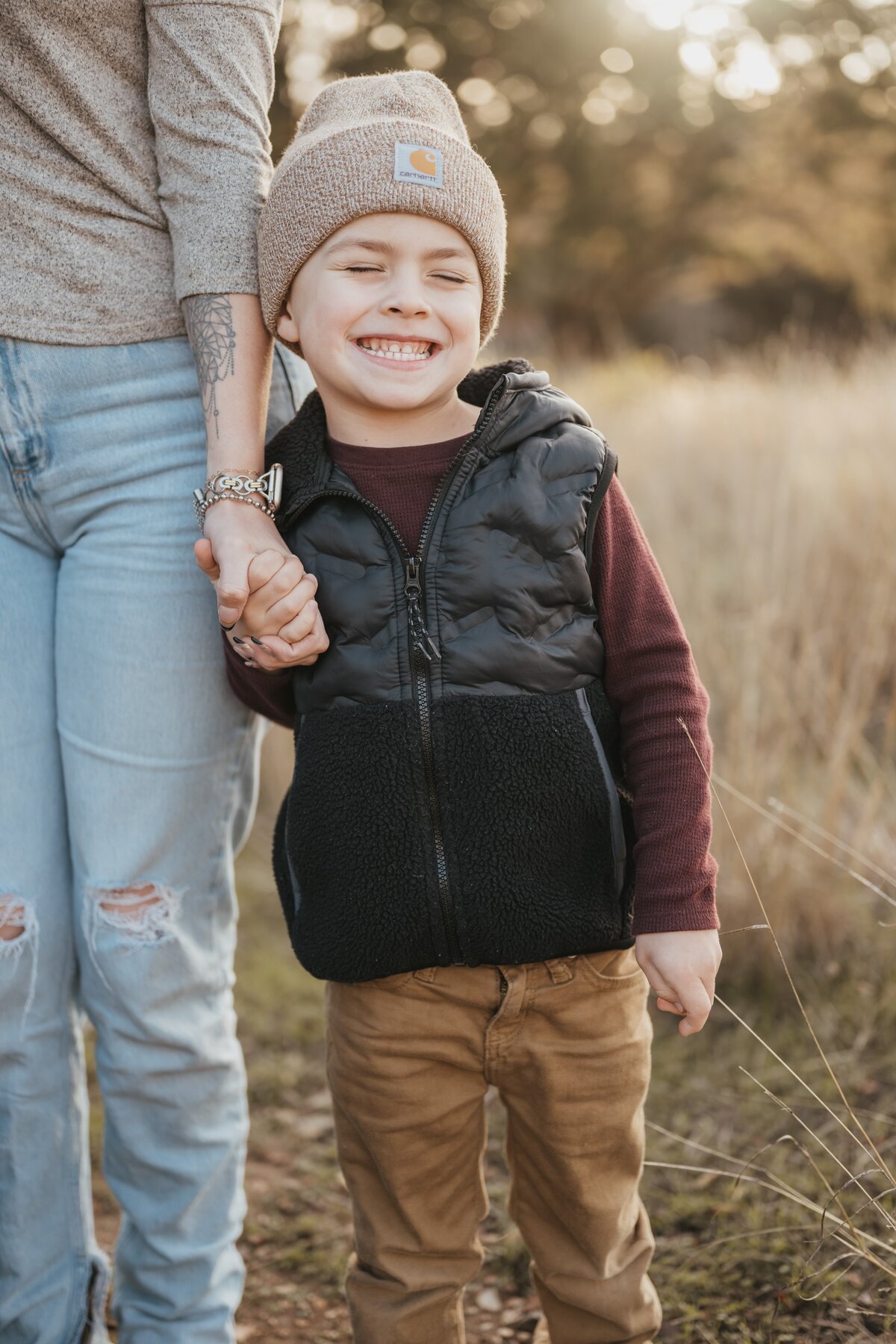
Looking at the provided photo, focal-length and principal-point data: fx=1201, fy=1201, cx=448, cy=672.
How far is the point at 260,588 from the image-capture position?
1467 mm

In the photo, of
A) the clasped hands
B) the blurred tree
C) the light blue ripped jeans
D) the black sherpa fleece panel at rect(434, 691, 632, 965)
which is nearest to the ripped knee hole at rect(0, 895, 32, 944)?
the light blue ripped jeans

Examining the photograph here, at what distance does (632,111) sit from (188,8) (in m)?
19.3

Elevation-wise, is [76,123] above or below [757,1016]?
above

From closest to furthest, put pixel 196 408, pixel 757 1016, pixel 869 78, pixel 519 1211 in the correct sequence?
pixel 196 408
pixel 519 1211
pixel 757 1016
pixel 869 78

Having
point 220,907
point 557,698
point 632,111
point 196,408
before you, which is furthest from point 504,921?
point 632,111

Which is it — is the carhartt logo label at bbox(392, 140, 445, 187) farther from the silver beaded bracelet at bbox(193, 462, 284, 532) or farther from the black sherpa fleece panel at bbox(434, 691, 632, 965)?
the black sherpa fleece panel at bbox(434, 691, 632, 965)

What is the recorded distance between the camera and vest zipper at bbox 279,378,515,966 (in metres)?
1.51

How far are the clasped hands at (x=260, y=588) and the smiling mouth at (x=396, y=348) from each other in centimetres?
25

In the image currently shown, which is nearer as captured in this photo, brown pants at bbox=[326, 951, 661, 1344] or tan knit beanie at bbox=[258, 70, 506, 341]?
tan knit beanie at bbox=[258, 70, 506, 341]

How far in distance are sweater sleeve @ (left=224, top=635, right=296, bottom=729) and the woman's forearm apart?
0.86ft

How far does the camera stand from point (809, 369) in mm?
6328

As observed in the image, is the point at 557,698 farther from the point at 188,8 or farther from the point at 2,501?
the point at 188,8

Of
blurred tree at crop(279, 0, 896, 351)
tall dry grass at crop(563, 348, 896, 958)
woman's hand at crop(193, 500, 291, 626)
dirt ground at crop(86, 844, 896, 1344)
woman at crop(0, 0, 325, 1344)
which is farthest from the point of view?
blurred tree at crop(279, 0, 896, 351)

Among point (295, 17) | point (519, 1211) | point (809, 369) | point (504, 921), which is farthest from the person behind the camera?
point (295, 17)
